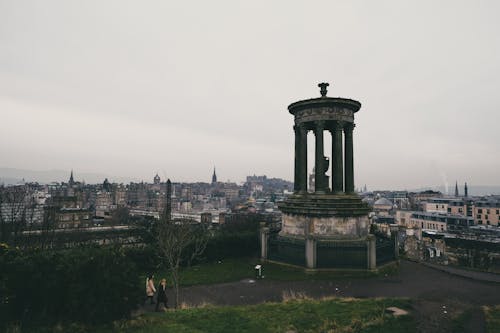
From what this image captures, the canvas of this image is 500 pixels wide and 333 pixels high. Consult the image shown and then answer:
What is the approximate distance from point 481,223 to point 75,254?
127523 millimetres

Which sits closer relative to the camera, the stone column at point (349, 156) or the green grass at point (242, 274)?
the green grass at point (242, 274)

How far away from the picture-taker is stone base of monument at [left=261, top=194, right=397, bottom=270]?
1694 centimetres

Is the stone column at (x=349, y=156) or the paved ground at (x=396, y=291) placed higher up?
the stone column at (x=349, y=156)

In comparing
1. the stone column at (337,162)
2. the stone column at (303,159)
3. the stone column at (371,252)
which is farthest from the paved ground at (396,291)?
the stone column at (303,159)

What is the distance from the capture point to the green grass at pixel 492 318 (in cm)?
902

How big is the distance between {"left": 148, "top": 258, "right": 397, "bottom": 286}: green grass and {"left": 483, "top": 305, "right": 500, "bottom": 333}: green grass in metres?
5.85

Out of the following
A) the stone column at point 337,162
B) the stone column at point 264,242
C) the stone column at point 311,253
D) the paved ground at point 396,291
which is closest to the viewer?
the paved ground at point 396,291

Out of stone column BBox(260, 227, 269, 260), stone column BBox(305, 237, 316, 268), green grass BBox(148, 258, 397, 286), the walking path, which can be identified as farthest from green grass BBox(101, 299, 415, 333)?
stone column BBox(260, 227, 269, 260)

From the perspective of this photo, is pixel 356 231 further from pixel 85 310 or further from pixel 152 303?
pixel 85 310

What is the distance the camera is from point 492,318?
32.7 feet

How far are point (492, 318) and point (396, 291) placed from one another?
13.6ft

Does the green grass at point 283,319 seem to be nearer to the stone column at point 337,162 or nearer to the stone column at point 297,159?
the stone column at point 337,162

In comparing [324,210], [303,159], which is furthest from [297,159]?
[324,210]

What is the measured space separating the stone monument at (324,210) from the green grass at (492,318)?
19.9 ft
